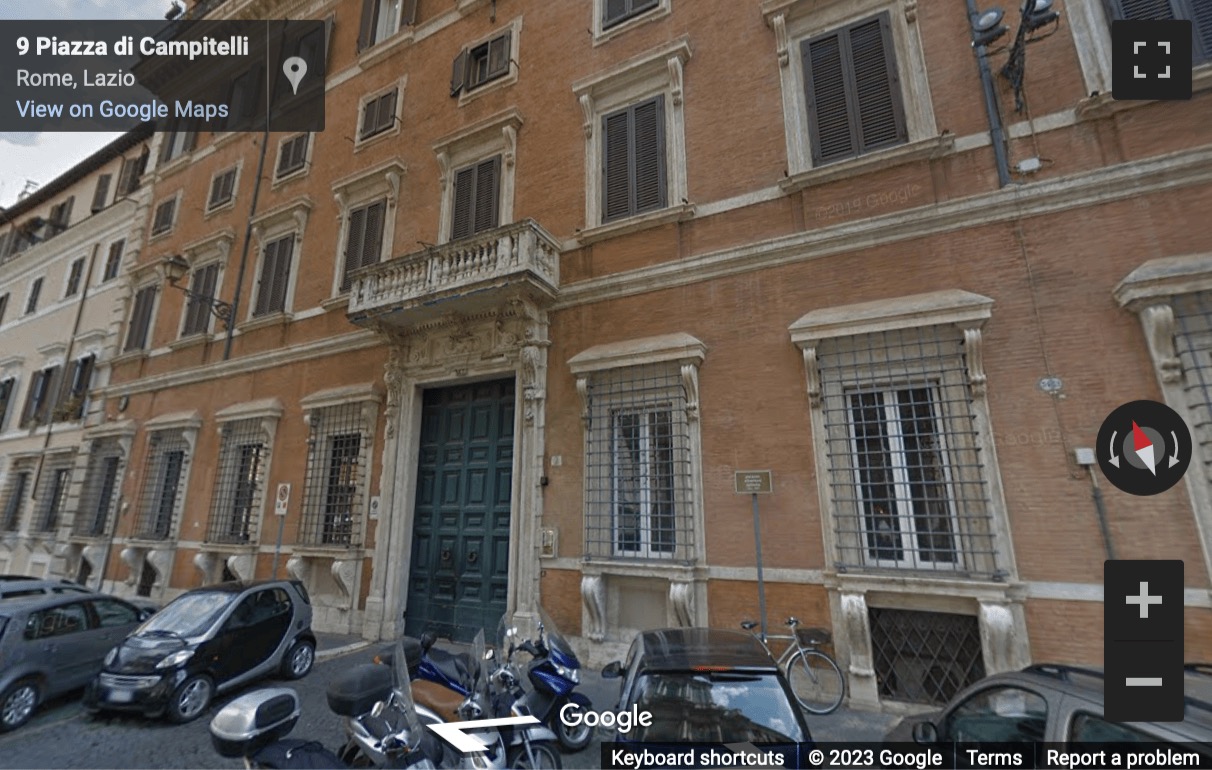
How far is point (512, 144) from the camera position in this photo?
1002cm

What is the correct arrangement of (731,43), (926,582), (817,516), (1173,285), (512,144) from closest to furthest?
1. (1173,285)
2. (926,582)
3. (817,516)
4. (731,43)
5. (512,144)

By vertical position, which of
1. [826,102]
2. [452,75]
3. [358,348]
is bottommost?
[358,348]

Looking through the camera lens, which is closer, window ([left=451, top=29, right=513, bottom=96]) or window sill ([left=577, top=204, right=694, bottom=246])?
window sill ([left=577, top=204, right=694, bottom=246])

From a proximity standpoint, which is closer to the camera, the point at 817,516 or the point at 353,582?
the point at 817,516

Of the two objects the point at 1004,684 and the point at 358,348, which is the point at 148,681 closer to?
the point at 358,348

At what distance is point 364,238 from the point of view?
1155 cm

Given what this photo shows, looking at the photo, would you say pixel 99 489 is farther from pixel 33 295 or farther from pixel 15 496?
pixel 33 295

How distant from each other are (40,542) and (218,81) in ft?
49.0

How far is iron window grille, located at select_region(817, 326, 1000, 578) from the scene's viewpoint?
5.70 m

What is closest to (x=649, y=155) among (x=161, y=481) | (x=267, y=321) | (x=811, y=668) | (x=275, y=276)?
(x=811, y=668)

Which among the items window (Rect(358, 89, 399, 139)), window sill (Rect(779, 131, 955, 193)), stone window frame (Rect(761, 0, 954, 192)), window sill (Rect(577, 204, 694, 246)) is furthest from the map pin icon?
window sill (Rect(779, 131, 955, 193))

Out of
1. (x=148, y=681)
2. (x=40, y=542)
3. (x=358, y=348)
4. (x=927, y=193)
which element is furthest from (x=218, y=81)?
(x=927, y=193)

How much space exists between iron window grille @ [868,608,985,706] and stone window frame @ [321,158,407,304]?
10.6m

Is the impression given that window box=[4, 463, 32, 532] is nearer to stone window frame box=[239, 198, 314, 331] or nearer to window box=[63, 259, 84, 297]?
window box=[63, 259, 84, 297]
